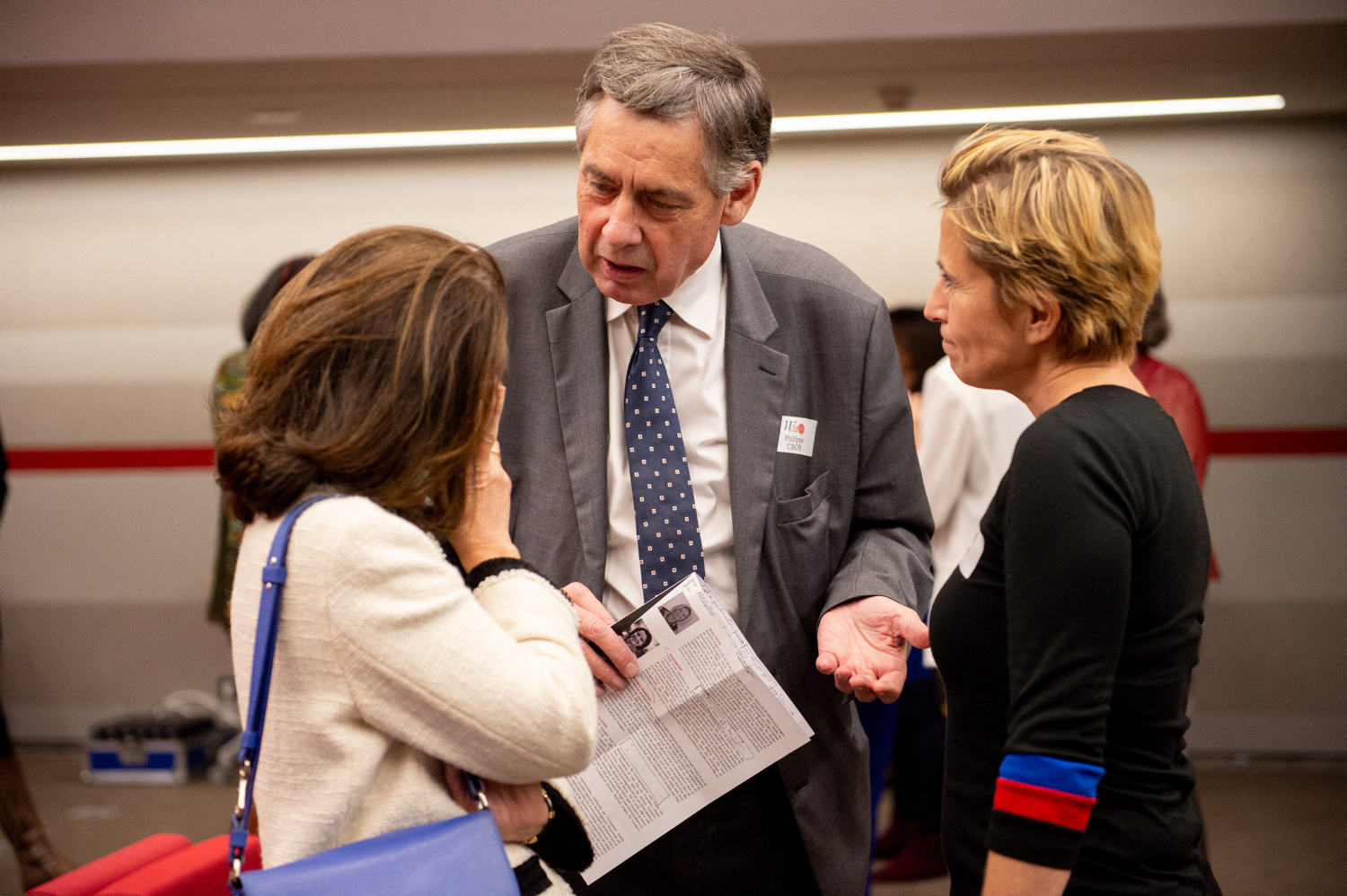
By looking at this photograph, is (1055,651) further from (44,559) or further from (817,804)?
(44,559)

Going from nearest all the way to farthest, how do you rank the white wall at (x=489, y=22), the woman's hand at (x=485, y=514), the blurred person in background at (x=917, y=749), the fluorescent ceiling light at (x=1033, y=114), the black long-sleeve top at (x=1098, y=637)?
the black long-sleeve top at (x=1098, y=637)
the woman's hand at (x=485, y=514)
the white wall at (x=489, y=22)
the blurred person in background at (x=917, y=749)
the fluorescent ceiling light at (x=1033, y=114)

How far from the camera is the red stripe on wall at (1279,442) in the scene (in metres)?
5.11

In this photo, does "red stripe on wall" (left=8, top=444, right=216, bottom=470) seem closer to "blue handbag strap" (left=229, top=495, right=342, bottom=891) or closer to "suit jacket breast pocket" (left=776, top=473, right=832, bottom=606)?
"suit jacket breast pocket" (left=776, top=473, right=832, bottom=606)

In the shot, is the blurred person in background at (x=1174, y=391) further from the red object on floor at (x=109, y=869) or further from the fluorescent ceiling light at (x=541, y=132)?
the red object on floor at (x=109, y=869)

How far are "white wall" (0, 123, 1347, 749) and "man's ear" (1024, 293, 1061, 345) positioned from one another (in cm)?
386

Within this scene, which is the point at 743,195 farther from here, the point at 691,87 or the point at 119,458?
the point at 119,458

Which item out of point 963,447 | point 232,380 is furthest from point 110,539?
point 963,447

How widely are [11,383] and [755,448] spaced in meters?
5.25

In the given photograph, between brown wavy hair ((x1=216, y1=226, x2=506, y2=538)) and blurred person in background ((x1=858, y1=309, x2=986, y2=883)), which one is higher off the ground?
brown wavy hair ((x1=216, y1=226, x2=506, y2=538))

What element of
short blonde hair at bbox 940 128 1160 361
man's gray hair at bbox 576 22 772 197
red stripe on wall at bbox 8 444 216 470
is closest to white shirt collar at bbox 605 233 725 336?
man's gray hair at bbox 576 22 772 197

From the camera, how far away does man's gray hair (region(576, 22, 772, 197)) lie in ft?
5.50

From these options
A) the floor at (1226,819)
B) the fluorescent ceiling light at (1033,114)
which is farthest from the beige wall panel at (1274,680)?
the fluorescent ceiling light at (1033,114)

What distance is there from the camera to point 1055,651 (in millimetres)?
1158

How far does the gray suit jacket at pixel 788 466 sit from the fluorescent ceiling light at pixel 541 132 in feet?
9.62
